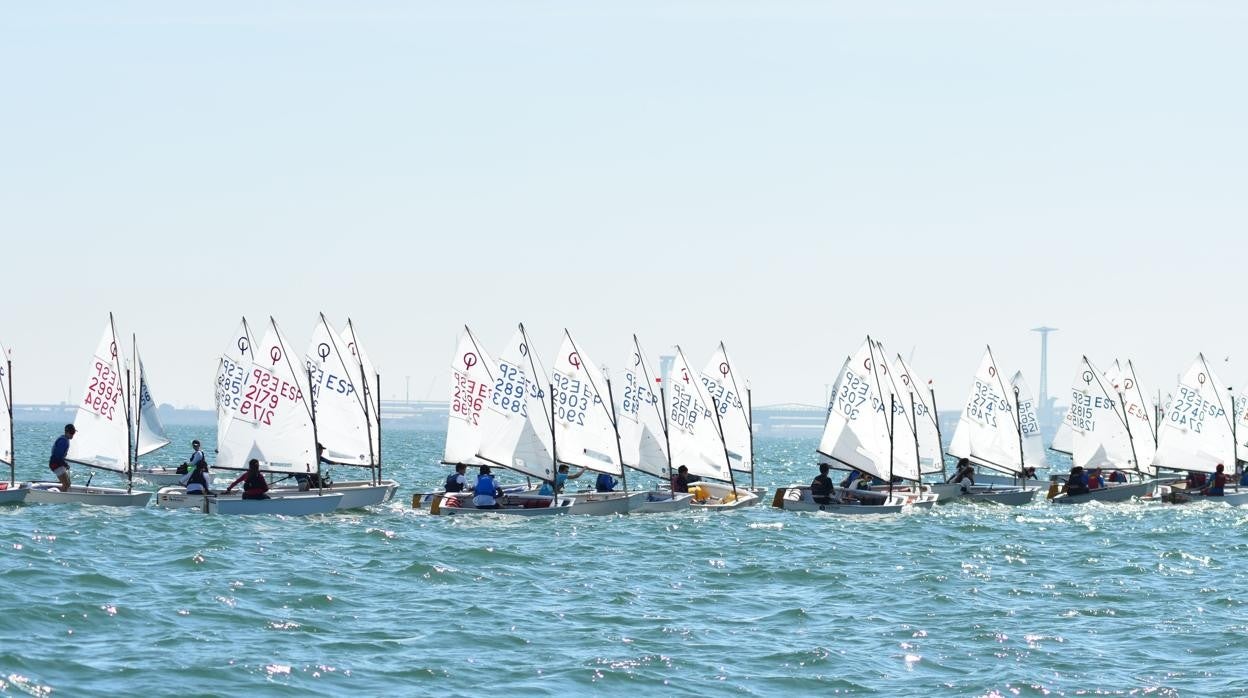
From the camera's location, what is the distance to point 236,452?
41719 mm

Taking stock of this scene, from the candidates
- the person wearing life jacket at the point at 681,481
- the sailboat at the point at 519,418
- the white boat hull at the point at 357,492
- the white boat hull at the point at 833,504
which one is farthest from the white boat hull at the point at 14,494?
the white boat hull at the point at 833,504

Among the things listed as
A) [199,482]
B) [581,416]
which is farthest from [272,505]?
[581,416]

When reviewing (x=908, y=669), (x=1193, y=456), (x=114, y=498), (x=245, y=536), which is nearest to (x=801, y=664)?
(x=908, y=669)

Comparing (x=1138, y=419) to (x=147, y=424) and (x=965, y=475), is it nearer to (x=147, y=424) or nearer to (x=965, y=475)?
(x=965, y=475)

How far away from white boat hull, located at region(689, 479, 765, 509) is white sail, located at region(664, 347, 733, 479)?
1.85 ft

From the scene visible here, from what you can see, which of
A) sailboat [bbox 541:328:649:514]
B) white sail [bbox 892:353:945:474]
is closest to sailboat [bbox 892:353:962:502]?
white sail [bbox 892:353:945:474]

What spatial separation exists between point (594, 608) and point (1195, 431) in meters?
36.4

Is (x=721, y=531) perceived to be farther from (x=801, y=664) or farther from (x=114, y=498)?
(x=801, y=664)

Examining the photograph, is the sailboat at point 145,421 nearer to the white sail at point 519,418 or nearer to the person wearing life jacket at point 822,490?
the white sail at point 519,418

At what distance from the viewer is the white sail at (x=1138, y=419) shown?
61.3 metres

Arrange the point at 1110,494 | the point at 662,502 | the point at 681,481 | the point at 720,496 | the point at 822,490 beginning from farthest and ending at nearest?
1. the point at 1110,494
2. the point at 720,496
3. the point at 681,481
4. the point at 822,490
5. the point at 662,502

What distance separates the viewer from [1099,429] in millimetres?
58719

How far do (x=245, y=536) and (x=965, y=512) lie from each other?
72.5 ft

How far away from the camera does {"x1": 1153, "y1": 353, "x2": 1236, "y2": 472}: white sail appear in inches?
2176
